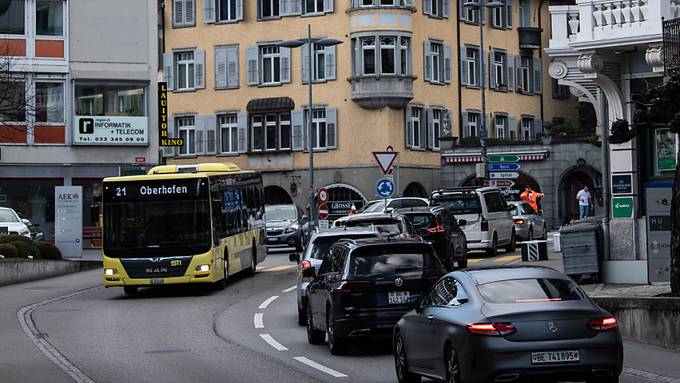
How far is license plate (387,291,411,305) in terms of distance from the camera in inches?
740

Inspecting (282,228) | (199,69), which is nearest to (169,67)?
(199,69)

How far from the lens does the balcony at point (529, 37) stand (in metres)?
73.4

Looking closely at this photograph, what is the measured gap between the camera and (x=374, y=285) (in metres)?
18.8

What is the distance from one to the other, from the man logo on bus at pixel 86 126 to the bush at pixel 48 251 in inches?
524

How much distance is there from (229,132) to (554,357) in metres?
56.9

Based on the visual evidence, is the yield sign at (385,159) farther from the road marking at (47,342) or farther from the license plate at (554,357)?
the license plate at (554,357)

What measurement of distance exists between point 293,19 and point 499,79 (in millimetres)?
11911

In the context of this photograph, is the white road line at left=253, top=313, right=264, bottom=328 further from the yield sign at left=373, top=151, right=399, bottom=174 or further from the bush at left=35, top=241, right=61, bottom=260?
the bush at left=35, top=241, right=61, bottom=260

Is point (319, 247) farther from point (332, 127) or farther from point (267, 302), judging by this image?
point (332, 127)

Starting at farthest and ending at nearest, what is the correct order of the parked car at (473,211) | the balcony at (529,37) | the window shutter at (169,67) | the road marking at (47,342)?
the balcony at (529,37)
the window shutter at (169,67)
the parked car at (473,211)
the road marking at (47,342)

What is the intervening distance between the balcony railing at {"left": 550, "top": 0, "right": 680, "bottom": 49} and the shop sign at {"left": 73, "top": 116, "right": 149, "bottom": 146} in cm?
3142

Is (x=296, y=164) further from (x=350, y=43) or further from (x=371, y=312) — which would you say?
(x=371, y=312)

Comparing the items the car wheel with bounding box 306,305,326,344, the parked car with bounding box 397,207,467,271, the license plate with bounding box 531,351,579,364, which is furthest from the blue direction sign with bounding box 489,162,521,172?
the license plate with bounding box 531,351,579,364

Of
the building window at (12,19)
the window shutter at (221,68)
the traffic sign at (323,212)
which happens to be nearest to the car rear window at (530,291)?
the traffic sign at (323,212)
